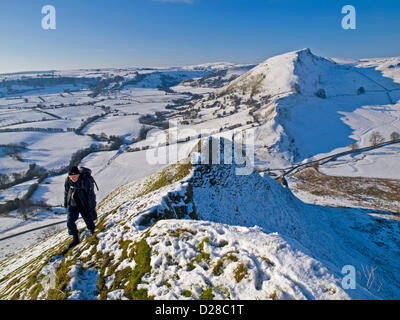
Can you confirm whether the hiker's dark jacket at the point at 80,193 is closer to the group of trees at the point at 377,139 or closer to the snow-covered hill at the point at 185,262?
the snow-covered hill at the point at 185,262

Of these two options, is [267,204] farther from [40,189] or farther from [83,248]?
[40,189]

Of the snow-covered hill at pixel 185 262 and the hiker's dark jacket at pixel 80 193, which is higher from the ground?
the hiker's dark jacket at pixel 80 193

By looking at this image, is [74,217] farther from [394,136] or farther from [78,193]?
[394,136]

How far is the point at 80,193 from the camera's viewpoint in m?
10.5

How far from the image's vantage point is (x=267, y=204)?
20.4 m

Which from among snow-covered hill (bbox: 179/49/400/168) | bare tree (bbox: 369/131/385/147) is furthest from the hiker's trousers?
bare tree (bbox: 369/131/385/147)

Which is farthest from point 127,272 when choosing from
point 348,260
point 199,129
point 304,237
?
point 199,129

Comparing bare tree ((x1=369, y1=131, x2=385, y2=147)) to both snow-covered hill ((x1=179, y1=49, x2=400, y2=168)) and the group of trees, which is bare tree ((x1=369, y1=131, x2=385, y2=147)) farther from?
snow-covered hill ((x1=179, y1=49, x2=400, y2=168))

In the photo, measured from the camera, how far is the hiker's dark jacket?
1044 centimetres

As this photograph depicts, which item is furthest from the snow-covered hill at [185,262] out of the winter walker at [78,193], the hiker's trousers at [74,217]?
the winter walker at [78,193]

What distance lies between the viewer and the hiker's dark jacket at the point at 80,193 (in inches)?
411

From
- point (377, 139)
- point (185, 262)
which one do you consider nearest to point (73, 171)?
point (185, 262)

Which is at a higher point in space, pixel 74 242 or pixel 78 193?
pixel 78 193

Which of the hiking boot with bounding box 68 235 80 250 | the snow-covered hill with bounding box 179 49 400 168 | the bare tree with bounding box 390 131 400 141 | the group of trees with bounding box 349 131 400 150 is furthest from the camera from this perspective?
the bare tree with bounding box 390 131 400 141
